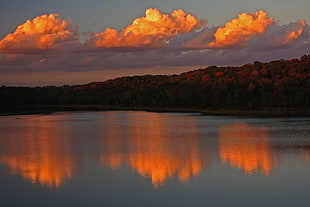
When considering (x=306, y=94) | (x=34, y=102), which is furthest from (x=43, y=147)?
(x=34, y=102)

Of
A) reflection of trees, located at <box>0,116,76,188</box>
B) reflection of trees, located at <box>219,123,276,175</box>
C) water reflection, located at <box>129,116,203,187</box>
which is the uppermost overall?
reflection of trees, located at <box>0,116,76,188</box>

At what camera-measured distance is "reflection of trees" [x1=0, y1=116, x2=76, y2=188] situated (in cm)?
1250

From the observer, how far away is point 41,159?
51.8ft

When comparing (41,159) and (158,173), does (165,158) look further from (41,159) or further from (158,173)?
(41,159)

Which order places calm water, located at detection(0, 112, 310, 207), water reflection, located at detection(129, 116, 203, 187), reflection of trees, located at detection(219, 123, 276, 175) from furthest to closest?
reflection of trees, located at detection(219, 123, 276, 175) → water reflection, located at detection(129, 116, 203, 187) → calm water, located at detection(0, 112, 310, 207)

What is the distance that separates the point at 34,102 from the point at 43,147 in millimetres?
80426

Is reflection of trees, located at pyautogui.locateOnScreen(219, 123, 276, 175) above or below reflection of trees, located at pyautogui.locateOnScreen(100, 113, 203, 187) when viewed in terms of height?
below

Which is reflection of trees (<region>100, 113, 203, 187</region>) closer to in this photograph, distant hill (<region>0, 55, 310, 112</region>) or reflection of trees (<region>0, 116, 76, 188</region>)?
reflection of trees (<region>0, 116, 76, 188</region>)

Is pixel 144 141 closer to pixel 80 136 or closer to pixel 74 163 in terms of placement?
pixel 80 136

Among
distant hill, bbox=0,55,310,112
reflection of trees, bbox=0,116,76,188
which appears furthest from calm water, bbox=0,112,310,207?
distant hill, bbox=0,55,310,112

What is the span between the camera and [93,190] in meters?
10.9

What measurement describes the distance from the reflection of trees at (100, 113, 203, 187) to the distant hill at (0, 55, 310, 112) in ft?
101

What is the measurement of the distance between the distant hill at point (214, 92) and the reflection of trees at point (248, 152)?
1106 inches

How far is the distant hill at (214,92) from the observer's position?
55.9 metres
